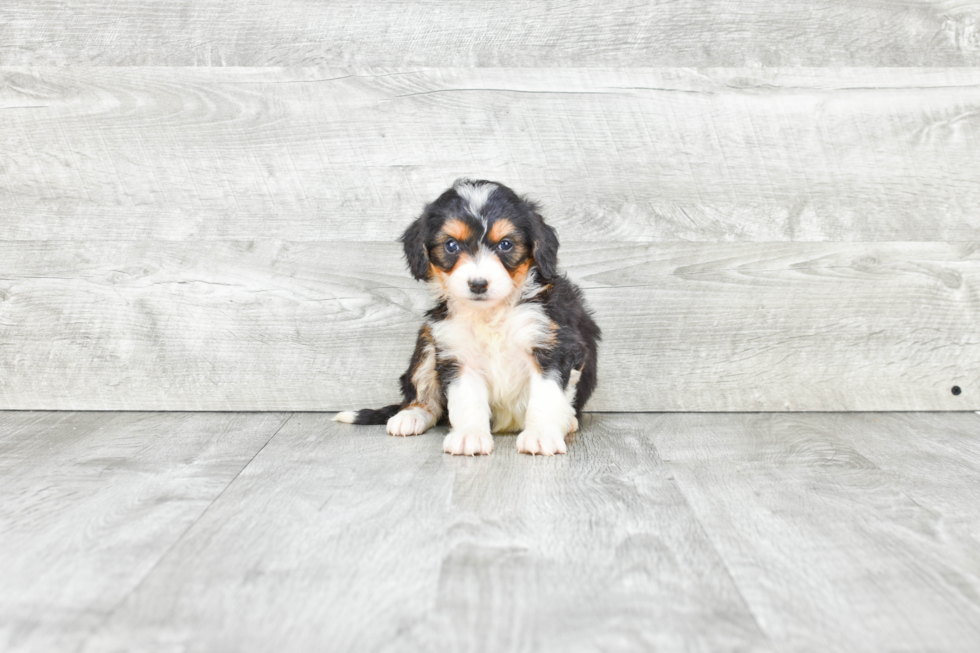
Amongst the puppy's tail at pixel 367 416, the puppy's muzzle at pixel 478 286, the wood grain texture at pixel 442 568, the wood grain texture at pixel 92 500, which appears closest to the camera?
the wood grain texture at pixel 442 568

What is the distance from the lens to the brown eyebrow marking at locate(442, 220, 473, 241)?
8.73 ft

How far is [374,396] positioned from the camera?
11.4ft

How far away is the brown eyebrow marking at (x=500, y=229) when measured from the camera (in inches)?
105

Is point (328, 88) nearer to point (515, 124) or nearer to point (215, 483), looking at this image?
point (515, 124)

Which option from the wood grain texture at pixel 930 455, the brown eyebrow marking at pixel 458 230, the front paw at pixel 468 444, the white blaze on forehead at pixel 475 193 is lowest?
the wood grain texture at pixel 930 455

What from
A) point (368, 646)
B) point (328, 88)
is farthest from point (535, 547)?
point (328, 88)

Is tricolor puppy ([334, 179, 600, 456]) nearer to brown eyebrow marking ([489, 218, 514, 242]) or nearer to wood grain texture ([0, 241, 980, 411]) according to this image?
brown eyebrow marking ([489, 218, 514, 242])

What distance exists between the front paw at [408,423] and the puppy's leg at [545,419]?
16.2 inches

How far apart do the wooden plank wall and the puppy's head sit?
2.02ft

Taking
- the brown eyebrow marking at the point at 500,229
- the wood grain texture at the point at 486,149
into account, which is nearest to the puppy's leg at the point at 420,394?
the brown eyebrow marking at the point at 500,229

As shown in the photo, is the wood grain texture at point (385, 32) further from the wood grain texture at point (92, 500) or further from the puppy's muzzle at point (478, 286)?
the wood grain texture at point (92, 500)

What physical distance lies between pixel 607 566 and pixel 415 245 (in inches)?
55.1

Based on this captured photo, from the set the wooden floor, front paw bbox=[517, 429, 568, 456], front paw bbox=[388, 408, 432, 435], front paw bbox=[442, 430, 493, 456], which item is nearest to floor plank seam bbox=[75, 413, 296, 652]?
the wooden floor

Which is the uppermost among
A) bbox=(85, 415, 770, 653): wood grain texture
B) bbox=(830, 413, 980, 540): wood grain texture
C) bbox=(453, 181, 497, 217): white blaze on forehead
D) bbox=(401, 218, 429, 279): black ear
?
bbox=(453, 181, 497, 217): white blaze on forehead
